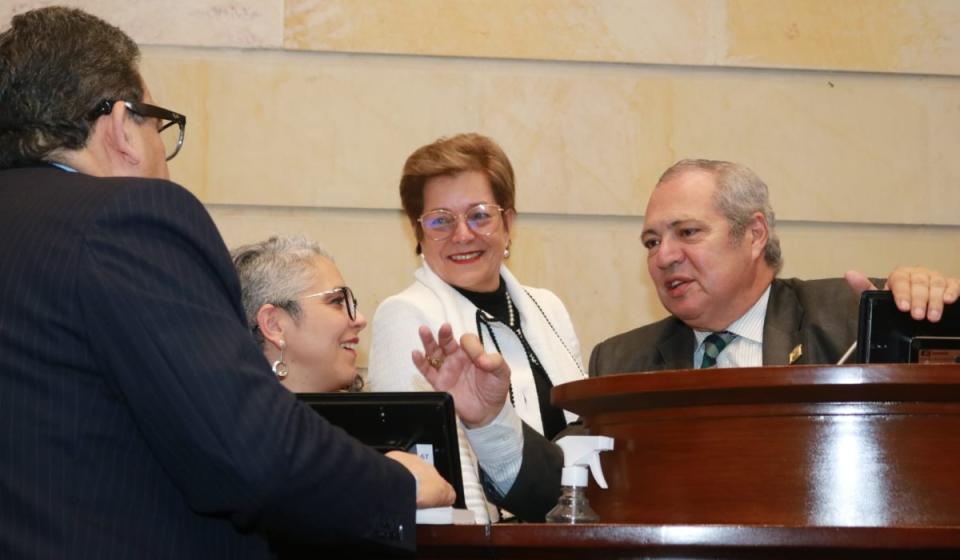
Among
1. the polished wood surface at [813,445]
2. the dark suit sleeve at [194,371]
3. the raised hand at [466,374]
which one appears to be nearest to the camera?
the dark suit sleeve at [194,371]

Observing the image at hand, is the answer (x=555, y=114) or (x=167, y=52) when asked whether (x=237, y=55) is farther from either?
(x=555, y=114)

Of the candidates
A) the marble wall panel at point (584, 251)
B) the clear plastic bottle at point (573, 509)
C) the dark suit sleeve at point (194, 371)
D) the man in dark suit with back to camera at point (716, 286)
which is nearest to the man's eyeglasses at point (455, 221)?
the man in dark suit with back to camera at point (716, 286)

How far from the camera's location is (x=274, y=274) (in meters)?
3.44

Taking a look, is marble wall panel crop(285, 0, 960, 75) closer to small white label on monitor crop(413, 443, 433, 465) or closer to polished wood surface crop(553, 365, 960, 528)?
small white label on monitor crop(413, 443, 433, 465)

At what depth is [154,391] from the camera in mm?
1834

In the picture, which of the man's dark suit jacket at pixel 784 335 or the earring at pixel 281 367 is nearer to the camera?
the earring at pixel 281 367

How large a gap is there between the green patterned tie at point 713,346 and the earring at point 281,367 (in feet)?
3.97

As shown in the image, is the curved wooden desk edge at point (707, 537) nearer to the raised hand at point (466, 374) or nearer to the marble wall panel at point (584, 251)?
the raised hand at point (466, 374)

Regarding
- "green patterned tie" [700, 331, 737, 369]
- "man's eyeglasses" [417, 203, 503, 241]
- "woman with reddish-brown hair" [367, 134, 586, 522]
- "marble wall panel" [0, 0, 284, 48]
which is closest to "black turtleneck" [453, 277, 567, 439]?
"woman with reddish-brown hair" [367, 134, 586, 522]

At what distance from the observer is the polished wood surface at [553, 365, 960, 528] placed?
6.84 feet

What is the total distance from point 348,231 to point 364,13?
836 millimetres

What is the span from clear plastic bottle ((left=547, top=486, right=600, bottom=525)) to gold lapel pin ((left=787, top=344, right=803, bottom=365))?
3.95 ft

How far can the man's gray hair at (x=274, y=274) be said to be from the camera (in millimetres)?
3406

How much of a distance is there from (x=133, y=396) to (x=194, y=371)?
0.10m
